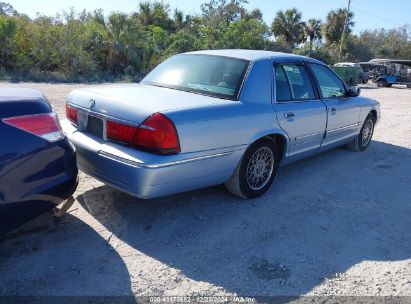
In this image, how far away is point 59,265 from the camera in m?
2.97

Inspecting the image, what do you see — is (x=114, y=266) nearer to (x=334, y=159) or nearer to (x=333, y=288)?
(x=333, y=288)

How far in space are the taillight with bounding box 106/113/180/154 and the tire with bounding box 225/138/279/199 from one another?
3.08ft

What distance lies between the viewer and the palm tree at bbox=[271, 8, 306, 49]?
1834 inches

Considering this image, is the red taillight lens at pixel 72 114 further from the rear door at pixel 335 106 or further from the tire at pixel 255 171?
the rear door at pixel 335 106

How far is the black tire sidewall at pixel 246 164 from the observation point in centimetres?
407

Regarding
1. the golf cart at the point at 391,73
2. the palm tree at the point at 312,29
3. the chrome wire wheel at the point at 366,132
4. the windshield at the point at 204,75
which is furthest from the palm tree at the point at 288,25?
the windshield at the point at 204,75

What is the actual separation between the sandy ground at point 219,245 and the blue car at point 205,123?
0.39 m

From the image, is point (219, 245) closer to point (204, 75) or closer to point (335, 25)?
point (204, 75)

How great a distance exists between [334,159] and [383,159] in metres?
0.93

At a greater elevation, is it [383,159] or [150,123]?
[150,123]

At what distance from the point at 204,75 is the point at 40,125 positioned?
1983mm

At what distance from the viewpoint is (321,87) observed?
208 inches

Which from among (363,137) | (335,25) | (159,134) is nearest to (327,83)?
(363,137)

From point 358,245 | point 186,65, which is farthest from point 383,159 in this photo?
point 186,65
